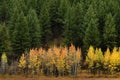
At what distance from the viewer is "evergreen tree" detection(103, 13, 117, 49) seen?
102 metres

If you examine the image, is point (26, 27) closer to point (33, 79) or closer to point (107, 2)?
point (33, 79)

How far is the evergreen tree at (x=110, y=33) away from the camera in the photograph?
102 meters

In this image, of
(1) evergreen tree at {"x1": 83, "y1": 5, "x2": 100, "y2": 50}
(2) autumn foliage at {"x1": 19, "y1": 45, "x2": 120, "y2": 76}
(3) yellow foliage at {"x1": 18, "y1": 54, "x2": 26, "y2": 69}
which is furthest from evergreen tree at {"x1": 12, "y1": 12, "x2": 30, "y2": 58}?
(1) evergreen tree at {"x1": 83, "y1": 5, "x2": 100, "y2": 50}

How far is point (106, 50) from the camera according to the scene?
335ft

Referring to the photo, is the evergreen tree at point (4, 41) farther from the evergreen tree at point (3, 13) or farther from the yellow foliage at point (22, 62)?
the evergreen tree at point (3, 13)

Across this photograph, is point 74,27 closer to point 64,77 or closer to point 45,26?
point 45,26

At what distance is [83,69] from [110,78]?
37.7ft

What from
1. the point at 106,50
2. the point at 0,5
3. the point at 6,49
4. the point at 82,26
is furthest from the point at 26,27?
the point at 0,5

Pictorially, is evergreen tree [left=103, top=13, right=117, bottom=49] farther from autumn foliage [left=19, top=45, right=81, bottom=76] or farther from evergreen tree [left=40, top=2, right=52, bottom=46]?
evergreen tree [left=40, top=2, right=52, bottom=46]

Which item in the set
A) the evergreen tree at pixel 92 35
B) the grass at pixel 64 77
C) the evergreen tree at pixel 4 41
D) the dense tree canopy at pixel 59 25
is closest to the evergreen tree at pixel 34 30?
the dense tree canopy at pixel 59 25

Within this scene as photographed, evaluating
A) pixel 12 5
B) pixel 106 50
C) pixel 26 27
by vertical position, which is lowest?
pixel 106 50

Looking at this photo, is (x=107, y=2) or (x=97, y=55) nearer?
(x=97, y=55)

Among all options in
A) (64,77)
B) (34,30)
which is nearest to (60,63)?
(64,77)

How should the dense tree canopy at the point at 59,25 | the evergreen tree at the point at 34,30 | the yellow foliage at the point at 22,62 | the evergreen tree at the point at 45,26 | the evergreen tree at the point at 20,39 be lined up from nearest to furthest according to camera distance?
the yellow foliage at the point at 22,62 → the evergreen tree at the point at 20,39 → the dense tree canopy at the point at 59,25 → the evergreen tree at the point at 34,30 → the evergreen tree at the point at 45,26
